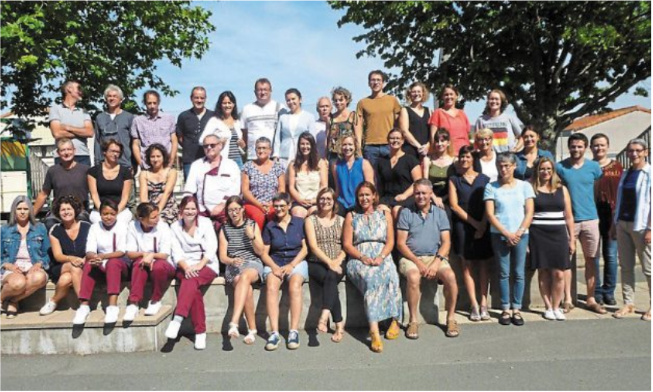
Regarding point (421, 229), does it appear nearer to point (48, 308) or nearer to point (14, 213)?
point (48, 308)

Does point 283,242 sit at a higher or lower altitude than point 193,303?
higher

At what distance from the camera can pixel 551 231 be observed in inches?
234

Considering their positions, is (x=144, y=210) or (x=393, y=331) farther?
(x=144, y=210)

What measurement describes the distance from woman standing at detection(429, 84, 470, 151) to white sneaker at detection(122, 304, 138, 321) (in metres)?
3.99

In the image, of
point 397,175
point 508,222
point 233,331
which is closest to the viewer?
point 233,331

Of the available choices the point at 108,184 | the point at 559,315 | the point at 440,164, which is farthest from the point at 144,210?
the point at 559,315

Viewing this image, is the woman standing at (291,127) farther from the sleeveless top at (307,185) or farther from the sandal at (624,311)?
the sandal at (624,311)

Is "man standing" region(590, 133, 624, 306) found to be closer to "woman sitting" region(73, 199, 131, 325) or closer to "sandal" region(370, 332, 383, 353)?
"sandal" region(370, 332, 383, 353)

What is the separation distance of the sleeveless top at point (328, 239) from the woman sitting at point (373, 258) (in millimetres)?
77

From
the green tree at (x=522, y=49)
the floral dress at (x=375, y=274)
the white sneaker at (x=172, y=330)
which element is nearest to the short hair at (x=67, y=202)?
the white sneaker at (x=172, y=330)

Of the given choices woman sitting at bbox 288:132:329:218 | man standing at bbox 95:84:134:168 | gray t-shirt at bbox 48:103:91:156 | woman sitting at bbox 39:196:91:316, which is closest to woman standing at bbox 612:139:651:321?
woman sitting at bbox 288:132:329:218

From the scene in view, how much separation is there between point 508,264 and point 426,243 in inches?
37.3

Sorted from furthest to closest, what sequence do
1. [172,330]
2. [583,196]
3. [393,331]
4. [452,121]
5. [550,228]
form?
[452,121], [583,196], [550,228], [393,331], [172,330]

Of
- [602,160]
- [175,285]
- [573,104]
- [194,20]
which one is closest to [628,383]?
[602,160]
